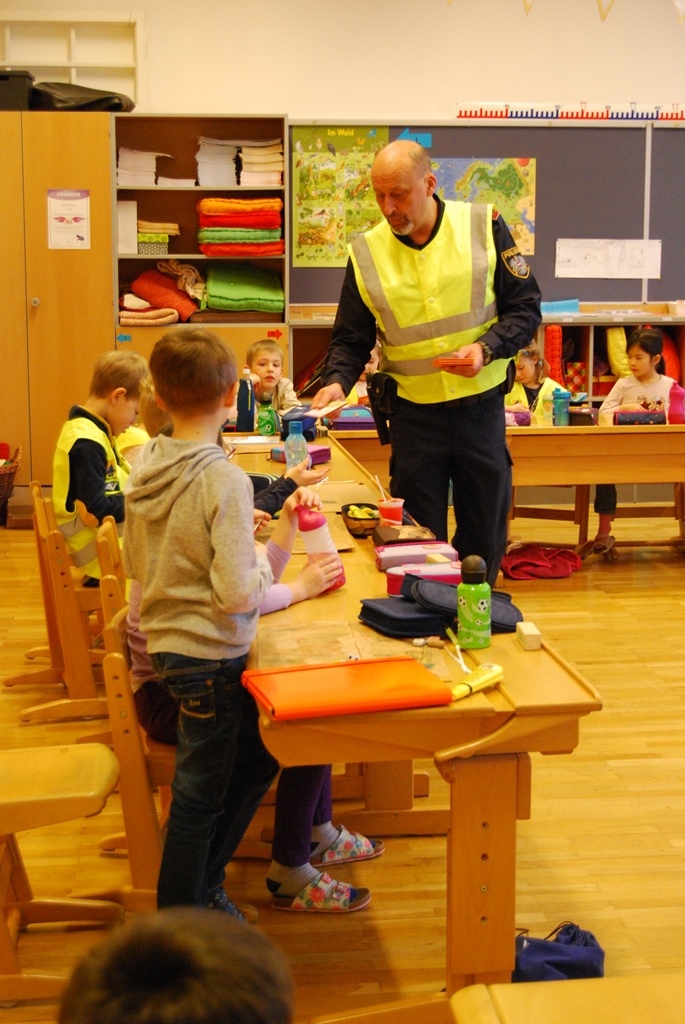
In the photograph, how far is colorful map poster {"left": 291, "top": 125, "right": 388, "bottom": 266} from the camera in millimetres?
7137

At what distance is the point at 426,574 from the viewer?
88.2 inches

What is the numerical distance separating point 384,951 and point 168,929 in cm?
175

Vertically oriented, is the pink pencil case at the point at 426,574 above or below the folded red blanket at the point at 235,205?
below

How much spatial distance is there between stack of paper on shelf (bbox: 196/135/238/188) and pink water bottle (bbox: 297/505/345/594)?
5.06m

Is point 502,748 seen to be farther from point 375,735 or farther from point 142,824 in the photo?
point 142,824

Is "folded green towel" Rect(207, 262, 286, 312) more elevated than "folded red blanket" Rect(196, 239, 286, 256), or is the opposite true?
"folded red blanket" Rect(196, 239, 286, 256)

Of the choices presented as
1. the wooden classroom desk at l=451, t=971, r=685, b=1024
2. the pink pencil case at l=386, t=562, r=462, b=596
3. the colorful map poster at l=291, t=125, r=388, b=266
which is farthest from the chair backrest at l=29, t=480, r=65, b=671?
the colorful map poster at l=291, t=125, r=388, b=266

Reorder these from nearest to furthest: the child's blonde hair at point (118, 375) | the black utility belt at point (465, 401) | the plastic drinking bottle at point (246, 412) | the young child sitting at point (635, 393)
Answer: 1. the black utility belt at point (465, 401)
2. the child's blonde hair at point (118, 375)
3. the plastic drinking bottle at point (246, 412)
4. the young child sitting at point (635, 393)

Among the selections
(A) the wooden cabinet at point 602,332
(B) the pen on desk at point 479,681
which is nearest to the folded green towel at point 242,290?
(A) the wooden cabinet at point 602,332

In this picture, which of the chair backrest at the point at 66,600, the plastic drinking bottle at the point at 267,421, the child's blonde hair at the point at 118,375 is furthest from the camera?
the plastic drinking bottle at the point at 267,421

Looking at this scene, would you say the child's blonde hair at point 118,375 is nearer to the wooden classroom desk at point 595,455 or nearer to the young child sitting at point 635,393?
the wooden classroom desk at point 595,455

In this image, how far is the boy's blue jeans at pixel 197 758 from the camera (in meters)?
1.99

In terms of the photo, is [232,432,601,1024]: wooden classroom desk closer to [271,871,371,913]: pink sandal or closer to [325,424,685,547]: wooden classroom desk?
A: [271,871,371,913]: pink sandal

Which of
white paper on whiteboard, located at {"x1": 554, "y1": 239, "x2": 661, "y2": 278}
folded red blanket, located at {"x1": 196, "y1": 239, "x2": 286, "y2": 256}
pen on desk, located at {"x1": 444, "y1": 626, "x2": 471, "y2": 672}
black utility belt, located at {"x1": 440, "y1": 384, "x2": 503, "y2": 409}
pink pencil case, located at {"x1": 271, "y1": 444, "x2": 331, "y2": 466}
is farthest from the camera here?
white paper on whiteboard, located at {"x1": 554, "y1": 239, "x2": 661, "y2": 278}
